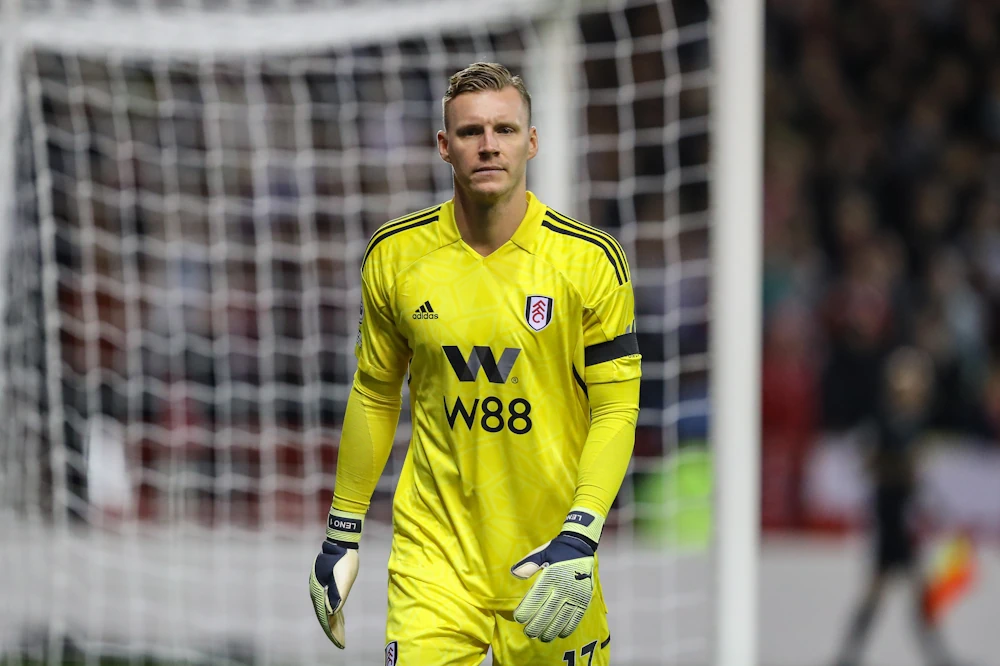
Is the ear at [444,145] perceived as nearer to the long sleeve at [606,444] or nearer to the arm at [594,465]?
the arm at [594,465]

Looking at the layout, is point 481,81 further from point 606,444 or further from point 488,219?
point 606,444

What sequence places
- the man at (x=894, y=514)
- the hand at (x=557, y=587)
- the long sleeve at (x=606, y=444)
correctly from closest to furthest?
the hand at (x=557, y=587) < the long sleeve at (x=606, y=444) < the man at (x=894, y=514)

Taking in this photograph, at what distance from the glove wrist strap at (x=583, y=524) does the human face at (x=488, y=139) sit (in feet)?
2.38

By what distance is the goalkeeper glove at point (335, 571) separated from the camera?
309 centimetres

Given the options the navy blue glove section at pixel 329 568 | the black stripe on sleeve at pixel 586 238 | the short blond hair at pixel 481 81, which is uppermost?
the short blond hair at pixel 481 81

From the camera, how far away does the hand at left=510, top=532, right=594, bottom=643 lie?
9.02 feet

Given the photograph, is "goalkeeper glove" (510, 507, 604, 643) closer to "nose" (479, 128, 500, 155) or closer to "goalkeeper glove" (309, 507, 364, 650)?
"goalkeeper glove" (309, 507, 364, 650)

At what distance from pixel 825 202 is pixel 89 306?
5.96m

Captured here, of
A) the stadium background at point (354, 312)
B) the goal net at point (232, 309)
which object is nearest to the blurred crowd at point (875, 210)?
the stadium background at point (354, 312)

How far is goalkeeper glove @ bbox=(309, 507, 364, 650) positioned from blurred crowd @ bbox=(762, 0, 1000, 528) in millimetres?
5210

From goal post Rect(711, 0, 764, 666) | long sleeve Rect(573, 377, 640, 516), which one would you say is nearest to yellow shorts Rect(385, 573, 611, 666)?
long sleeve Rect(573, 377, 640, 516)

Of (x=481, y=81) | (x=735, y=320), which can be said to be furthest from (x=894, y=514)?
(x=481, y=81)

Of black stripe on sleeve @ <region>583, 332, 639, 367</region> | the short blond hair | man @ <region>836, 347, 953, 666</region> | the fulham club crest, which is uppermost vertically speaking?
the short blond hair

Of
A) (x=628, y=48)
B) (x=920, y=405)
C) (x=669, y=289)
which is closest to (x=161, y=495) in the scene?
(x=669, y=289)
